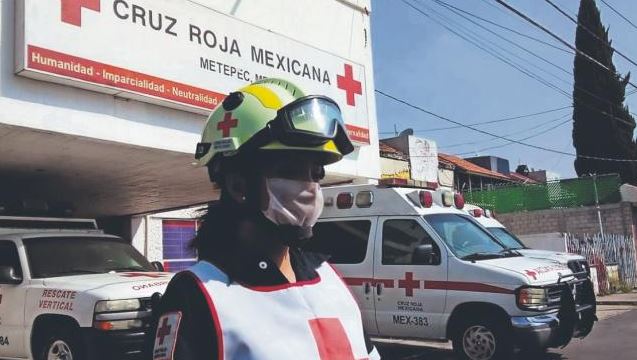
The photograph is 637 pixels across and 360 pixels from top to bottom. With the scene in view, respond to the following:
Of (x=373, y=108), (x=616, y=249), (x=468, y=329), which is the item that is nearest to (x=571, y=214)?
(x=616, y=249)

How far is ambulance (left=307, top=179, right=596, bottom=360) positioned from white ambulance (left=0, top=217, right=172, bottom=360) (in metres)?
2.69

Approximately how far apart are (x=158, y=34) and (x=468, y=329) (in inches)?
205

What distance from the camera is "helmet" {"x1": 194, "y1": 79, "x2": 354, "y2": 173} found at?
1737 millimetres

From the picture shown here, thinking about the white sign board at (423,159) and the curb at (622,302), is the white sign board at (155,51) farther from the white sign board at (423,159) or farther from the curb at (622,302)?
the white sign board at (423,159)

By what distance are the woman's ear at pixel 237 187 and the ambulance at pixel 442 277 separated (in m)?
5.93

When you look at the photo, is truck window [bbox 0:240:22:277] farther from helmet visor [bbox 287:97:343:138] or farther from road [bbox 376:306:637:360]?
helmet visor [bbox 287:97:343:138]

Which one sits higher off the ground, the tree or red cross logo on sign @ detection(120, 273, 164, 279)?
the tree

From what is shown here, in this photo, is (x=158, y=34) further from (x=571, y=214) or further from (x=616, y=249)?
(x=571, y=214)

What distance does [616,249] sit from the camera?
62.4ft

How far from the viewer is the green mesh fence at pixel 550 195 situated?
21.1 metres

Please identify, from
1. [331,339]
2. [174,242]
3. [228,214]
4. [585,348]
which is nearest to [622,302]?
[585,348]

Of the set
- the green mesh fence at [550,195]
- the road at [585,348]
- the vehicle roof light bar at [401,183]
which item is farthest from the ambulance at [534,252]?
the green mesh fence at [550,195]

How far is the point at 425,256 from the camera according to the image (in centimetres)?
760

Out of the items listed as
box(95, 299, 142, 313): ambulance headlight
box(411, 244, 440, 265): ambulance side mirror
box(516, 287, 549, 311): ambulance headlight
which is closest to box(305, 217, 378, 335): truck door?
box(411, 244, 440, 265): ambulance side mirror
